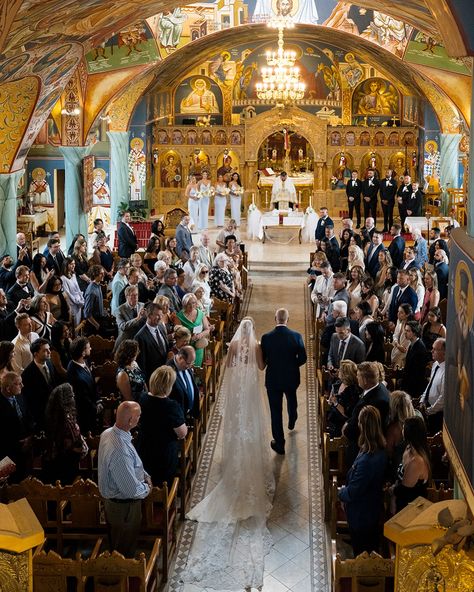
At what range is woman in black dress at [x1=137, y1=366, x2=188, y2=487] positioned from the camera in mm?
8211

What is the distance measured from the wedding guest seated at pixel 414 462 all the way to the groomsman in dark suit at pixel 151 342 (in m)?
3.99

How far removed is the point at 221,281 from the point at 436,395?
6.66 m

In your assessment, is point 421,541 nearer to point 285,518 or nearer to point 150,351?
point 285,518

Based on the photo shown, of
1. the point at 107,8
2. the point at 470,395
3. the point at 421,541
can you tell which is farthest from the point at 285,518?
the point at 107,8

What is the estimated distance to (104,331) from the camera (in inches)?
518

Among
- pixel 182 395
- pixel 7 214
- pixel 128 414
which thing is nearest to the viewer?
pixel 128 414

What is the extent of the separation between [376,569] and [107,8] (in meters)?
12.7

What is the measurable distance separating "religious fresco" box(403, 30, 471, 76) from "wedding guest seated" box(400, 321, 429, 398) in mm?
12139

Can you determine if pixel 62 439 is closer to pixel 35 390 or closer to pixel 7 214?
pixel 35 390

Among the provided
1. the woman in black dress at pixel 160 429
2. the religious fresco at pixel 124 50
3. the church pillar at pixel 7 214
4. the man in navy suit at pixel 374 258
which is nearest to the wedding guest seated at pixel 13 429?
the woman in black dress at pixel 160 429

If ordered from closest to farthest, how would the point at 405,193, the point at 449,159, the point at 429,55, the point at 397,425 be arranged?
the point at 397,425
the point at 429,55
the point at 405,193
the point at 449,159

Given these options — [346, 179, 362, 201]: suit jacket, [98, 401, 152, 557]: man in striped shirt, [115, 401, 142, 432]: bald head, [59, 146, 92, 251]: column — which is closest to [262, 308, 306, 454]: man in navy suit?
[98, 401, 152, 557]: man in striped shirt

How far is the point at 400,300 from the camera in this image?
1291 centimetres

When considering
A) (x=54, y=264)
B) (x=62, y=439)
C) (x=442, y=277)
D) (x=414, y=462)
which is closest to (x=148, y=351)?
(x=62, y=439)
